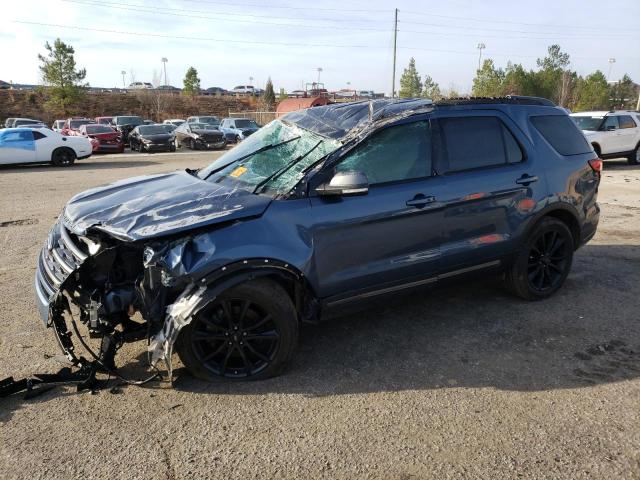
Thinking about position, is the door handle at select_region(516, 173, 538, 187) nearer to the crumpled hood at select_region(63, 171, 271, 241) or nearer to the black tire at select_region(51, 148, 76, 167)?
the crumpled hood at select_region(63, 171, 271, 241)

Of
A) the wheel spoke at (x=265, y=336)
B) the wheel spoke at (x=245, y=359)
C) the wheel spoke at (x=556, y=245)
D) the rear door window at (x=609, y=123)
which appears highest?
the rear door window at (x=609, y=123)

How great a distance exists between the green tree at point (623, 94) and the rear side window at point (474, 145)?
62910 millimetres

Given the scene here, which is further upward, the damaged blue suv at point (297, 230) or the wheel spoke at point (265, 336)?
the damaged blue suv at point (297, 230)

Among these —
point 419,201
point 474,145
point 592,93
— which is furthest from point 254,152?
point 592,93

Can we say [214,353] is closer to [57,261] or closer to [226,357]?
[226,357]

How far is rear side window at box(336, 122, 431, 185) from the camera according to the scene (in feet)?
11.9

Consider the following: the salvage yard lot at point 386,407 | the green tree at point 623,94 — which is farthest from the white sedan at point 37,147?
the green tree at point 623,94

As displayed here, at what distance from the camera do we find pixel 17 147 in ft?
53.6

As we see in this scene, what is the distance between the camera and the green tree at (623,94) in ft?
190

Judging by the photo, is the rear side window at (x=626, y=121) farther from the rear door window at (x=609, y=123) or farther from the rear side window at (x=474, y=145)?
the rear side window at (x=474, y=145)

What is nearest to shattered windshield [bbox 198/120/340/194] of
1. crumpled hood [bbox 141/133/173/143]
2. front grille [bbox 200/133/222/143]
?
crumpled hood [bbox 141/133/173/143]

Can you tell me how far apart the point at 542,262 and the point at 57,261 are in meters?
4.13

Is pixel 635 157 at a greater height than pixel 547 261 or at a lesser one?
greater

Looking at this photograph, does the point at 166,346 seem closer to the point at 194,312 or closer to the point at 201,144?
the point at 194,312
